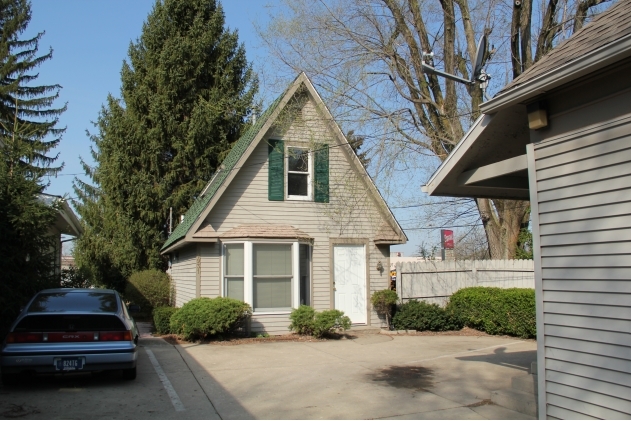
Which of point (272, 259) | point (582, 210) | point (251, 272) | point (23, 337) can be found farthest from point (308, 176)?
point (582, 210)

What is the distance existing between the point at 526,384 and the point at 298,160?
10.4 metres

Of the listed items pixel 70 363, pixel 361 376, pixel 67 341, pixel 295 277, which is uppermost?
pixel 295 277

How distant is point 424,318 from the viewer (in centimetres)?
1633

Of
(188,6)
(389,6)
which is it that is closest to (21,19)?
(188,6)

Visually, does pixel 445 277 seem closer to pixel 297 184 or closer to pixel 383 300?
pixel 383 300

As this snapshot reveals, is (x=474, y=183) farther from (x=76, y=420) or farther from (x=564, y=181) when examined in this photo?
(x=76, y=420)

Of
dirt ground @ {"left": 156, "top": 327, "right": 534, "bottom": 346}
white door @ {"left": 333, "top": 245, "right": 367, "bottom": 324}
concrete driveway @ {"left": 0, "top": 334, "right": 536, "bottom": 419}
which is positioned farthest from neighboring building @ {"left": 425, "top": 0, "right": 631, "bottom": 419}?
white door @ {"left": 333, "top": 245, "right": 367, "bottom": 324}

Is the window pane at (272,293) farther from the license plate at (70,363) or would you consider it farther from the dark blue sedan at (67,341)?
the license plate at (70,363)

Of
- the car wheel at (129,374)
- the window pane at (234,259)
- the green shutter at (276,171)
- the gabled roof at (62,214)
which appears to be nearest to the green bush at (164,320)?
the window pane at (234,259)

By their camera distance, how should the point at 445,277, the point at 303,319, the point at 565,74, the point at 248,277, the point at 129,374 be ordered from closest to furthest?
the point at 565,74
the point at 129,374
the point at 303,319
the point at 248,277
the point at 445,277

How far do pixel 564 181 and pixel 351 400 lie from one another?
4161mm

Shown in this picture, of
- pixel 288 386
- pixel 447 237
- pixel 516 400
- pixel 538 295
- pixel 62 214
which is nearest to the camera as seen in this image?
pixel 538 295

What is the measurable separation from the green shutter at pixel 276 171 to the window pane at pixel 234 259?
5.65 ft

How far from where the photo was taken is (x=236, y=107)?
2800cm
